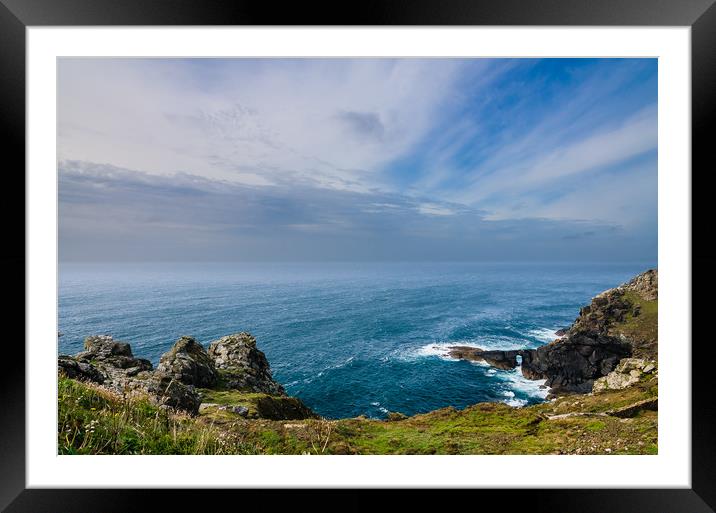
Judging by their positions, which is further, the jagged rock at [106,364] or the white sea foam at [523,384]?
the white sea foam at [523,384]

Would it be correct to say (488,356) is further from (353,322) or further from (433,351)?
(353,322)

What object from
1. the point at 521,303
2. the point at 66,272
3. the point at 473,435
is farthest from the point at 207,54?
the point at 66,272

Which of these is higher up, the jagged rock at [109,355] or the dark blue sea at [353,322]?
the jagged rock at [109,355]

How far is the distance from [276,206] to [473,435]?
16104 millimetres

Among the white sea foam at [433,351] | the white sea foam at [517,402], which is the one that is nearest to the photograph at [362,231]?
the white sea foam at [433,351]

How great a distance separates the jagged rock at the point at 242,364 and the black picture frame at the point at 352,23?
3.22 meters

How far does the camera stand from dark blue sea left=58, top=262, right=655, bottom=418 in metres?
11.9

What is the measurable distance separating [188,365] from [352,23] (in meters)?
5.21

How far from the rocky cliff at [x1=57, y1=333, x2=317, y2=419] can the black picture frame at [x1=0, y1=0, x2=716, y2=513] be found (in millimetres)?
1012

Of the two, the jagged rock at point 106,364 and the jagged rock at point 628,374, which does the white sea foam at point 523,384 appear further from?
the jagged rock at point 106,364

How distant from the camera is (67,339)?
13.6m

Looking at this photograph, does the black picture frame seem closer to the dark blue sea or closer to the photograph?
the photograph

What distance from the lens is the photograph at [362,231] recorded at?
9.86ft

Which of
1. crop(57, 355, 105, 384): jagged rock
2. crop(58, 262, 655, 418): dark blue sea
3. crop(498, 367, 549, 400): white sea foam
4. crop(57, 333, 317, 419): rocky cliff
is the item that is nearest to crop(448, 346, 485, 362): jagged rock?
crop(58, 262, 655, 418): dark blue sea
